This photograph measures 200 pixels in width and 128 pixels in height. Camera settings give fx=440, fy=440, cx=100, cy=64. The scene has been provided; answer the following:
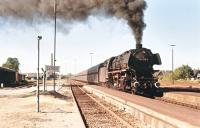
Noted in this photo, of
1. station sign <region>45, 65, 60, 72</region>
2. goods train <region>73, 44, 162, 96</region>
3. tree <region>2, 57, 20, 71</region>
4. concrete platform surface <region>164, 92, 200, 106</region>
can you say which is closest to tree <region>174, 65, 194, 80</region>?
tree <region>2, 57, 20, 71</region>

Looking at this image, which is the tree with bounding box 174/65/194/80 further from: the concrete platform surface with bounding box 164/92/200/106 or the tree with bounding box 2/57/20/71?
the concrete platform surface with bounding box 164/92/200/106

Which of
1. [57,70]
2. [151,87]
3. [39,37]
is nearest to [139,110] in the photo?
[39,37]

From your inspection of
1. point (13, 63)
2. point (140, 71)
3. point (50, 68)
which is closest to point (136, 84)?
point (140, 71)

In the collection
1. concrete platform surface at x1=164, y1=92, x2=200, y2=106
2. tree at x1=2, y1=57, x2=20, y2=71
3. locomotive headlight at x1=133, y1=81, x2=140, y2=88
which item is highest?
tree at x1=2, y1=57, x2=20, y2=71

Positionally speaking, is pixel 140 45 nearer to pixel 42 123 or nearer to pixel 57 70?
pixel 57 70

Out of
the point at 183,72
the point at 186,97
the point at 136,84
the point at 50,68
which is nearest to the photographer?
the point at 186,97

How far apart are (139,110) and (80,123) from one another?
3.02 meters

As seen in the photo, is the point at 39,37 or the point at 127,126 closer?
the point at 127,126

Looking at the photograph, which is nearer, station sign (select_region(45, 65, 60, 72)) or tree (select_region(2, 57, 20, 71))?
station sign (select_region(45, 65, 60, 72))

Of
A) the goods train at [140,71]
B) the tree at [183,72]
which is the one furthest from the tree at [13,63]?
the goods train at [140,71]

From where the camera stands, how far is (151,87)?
30.9 metres

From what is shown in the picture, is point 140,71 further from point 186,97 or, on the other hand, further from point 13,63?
point 13,63

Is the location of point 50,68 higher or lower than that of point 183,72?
lower

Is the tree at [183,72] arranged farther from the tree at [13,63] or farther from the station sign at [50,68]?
the station sign at [50,68]
